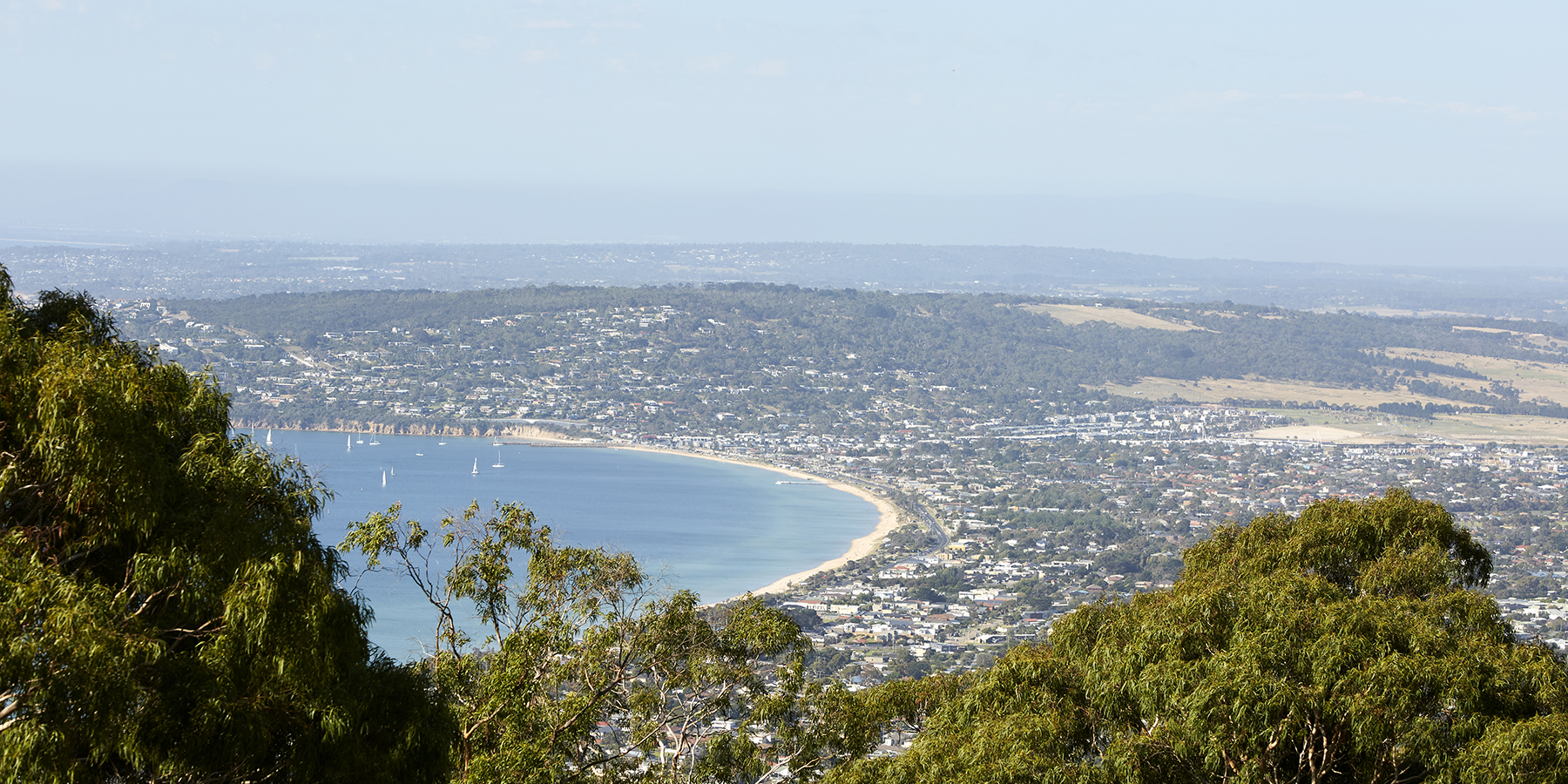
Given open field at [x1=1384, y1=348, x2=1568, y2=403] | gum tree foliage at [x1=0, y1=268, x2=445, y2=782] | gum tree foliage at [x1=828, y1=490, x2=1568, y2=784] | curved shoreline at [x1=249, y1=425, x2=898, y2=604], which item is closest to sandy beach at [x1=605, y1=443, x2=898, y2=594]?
curved shoreline at [x1=249, y1=425, x2=898, y2=604]

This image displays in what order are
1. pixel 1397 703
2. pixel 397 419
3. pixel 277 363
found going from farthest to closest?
pixel 277 363
pixel 397 419
pixel 1397 703

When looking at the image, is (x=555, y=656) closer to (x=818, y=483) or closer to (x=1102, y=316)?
(x=818, y=483)

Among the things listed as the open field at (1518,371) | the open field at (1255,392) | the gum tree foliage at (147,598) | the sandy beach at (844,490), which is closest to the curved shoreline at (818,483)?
the sandy beach at (844,490)

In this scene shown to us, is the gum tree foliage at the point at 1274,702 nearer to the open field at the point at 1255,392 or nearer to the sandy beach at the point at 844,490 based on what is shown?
the sandy beach at the point at 844,490

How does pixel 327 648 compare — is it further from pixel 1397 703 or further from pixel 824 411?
pixel 824 411

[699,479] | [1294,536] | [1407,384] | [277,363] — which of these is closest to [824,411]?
[699,479]

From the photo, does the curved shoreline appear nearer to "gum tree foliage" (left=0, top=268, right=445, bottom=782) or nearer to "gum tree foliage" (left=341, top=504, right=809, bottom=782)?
"gum tree foliage" (left=341, top=504, right=809, bottom=782)
